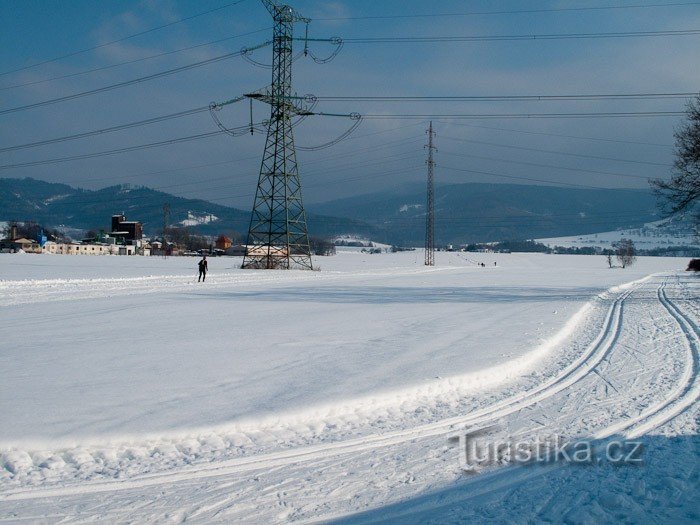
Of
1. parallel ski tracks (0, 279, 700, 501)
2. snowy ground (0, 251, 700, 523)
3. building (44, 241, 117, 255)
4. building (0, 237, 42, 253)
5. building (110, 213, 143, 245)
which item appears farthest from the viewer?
building (110, 213, 143, 245)

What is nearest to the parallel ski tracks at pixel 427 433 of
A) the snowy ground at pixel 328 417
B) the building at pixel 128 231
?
the snowy ground at pixel 328 417

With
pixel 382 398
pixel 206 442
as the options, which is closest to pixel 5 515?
pixel 206 442

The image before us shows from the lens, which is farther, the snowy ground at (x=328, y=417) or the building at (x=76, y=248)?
the building at (x=76, y=248)

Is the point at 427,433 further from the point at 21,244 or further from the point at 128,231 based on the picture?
the point at 128,231

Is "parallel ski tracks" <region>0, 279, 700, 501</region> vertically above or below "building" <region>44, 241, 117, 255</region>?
below

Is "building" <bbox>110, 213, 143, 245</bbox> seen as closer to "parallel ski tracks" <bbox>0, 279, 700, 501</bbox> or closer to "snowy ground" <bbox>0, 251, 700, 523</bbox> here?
"snowy ground" <bbox>0, 251, 700, 523</bbox>

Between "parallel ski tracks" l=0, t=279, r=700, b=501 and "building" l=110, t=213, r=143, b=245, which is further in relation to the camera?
"building" l=110, t=213, r=143, b=245

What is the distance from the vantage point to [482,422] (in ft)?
25.7

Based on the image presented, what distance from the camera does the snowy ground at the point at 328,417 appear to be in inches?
214

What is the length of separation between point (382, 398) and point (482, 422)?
159 cm

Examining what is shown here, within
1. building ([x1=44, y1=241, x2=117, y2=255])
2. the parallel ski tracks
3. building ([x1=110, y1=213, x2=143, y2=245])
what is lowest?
the parallel ski tracks

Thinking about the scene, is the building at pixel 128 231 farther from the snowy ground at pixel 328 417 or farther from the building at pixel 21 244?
the snowy ground at pixel 328 417

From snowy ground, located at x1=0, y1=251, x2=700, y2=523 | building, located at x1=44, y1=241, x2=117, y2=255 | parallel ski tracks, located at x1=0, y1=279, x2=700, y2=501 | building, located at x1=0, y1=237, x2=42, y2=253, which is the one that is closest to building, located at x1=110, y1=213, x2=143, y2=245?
building, located at x1=44, y1=241, x2=117, y2=255

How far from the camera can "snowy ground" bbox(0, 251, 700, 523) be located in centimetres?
544
